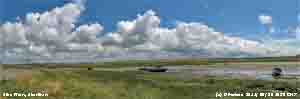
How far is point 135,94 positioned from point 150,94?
109 centimetres

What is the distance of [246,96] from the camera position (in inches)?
1042

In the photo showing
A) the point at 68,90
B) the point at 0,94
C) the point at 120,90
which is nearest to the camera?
the point at 0,94

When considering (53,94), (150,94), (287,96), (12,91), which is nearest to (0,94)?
(12,91)

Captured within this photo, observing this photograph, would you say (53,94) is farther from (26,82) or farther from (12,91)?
(26,82)

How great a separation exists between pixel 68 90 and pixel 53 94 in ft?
4.32

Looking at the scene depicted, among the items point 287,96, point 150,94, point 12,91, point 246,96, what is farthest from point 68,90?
point 287,96

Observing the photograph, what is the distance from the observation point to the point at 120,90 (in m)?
26.4

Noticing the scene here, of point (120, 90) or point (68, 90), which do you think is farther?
point (120, 90)

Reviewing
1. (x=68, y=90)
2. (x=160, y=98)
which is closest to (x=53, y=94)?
(x=68, y=90)

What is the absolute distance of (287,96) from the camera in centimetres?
2695

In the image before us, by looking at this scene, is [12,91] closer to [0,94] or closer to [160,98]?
[0,94]

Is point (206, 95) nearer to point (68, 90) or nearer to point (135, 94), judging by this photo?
point (135, 94)

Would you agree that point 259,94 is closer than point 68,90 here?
No

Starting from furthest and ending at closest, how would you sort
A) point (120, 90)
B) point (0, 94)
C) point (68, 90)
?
point (120, 90) < point (68, 90) < point (0, 94)
